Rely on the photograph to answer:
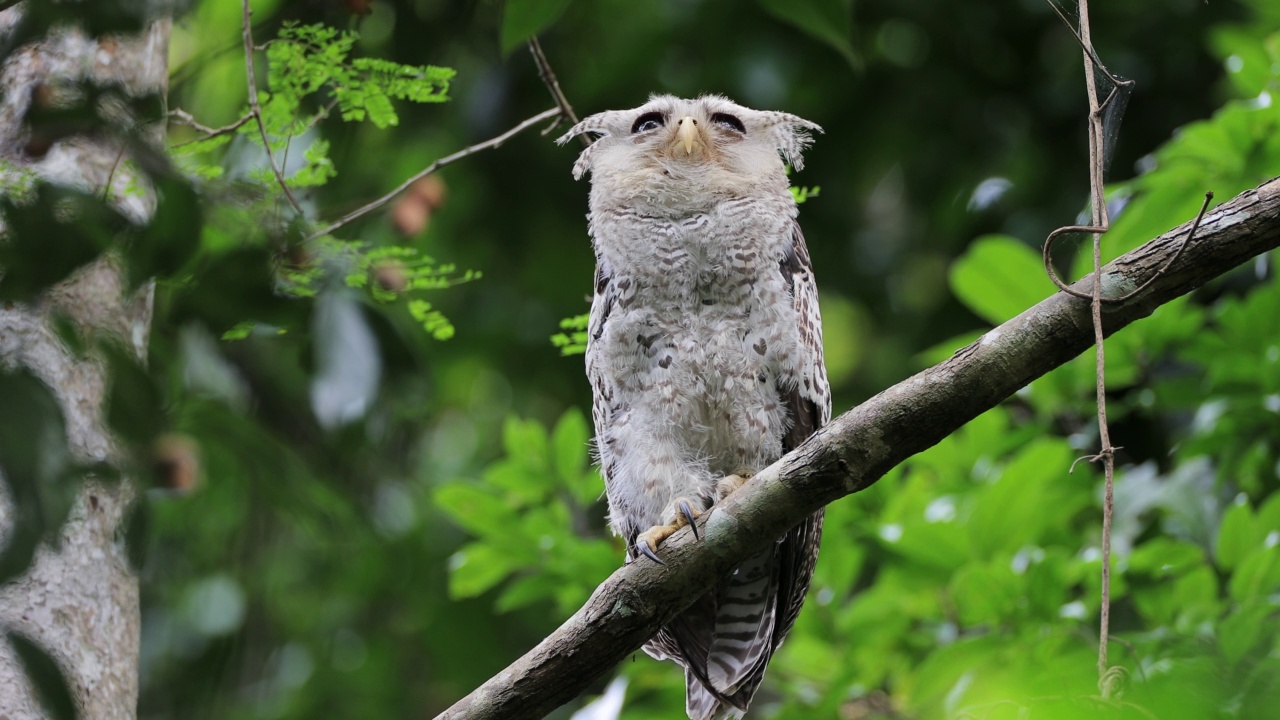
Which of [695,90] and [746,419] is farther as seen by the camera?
[695,90]

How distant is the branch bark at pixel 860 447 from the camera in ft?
6.55

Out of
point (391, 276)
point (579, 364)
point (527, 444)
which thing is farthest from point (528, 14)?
point (579, 364)

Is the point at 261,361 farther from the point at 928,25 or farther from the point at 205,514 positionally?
the point at 928,25

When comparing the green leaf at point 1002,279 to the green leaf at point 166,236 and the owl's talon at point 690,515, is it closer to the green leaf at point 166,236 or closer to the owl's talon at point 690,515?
the owl's talon at point 690,515

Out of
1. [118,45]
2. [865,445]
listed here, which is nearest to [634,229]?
[865,445]

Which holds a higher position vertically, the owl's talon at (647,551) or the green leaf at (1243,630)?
the owl's talon at (647,551)

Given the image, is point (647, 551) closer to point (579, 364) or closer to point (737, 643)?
point (737, 643)

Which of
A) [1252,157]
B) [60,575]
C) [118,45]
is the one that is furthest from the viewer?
[1252,157]

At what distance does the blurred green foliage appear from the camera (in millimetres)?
2184

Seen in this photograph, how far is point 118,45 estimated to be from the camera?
289 centimetres

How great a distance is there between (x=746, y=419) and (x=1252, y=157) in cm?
163

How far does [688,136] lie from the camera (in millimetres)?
3084

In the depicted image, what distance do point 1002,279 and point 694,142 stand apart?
3.95ft

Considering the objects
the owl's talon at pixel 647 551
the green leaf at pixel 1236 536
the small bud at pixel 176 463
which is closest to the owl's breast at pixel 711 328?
the owl's talon at pixel 647 551
